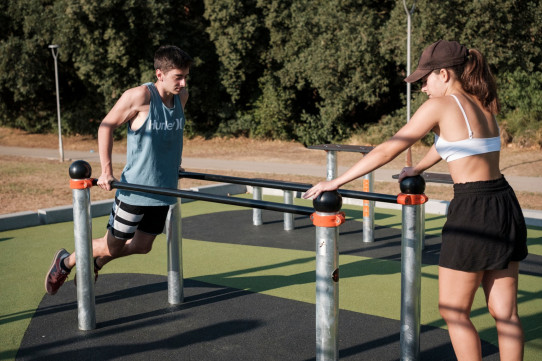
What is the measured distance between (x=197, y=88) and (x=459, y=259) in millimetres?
22671

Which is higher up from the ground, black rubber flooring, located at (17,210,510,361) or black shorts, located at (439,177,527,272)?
black shorts, located at (439,177,527,272)

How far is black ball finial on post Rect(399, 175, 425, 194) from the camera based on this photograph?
3.04 m

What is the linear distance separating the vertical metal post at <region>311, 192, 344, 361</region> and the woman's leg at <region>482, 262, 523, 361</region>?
70 cm

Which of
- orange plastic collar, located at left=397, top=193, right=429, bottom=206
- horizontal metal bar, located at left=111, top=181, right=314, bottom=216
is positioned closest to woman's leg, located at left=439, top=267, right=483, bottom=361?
orange plastic collar, located at left=397, top=193, right=429, bottom=206

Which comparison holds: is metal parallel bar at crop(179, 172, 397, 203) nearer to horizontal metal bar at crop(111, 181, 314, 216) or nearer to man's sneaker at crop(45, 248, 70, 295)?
horizontal metal bar at crop(111, 181, 314, 216)

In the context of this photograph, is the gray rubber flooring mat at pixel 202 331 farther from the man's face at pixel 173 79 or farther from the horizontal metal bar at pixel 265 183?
the man's face at pixel 173 79

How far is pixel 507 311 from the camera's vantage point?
2639 millimetres

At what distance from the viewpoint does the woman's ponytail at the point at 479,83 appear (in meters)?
2.60

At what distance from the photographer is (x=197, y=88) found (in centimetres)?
2456

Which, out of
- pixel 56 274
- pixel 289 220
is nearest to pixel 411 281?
pixel 56 274

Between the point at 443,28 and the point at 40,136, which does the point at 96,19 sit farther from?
the point at 443,28

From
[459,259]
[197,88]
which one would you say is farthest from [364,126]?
[459,259]

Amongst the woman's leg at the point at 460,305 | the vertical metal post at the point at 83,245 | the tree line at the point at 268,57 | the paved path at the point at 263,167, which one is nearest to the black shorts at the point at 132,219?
the vertical metal post at the point at 83,245

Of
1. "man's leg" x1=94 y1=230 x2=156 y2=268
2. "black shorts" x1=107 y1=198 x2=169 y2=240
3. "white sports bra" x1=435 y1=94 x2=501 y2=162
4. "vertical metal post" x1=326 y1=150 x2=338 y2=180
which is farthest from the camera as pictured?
"vertical metal post" x1=326 y1=150 x2=338 y2=180
